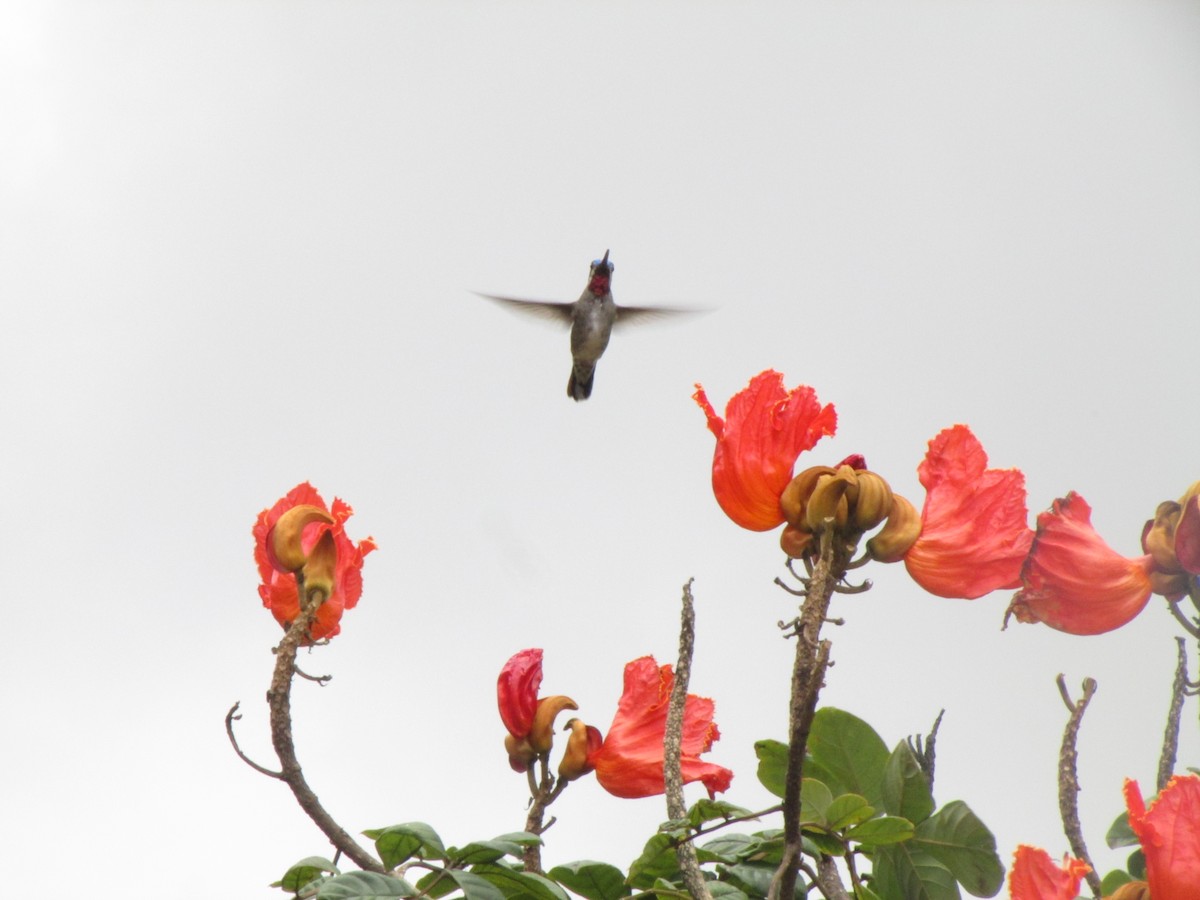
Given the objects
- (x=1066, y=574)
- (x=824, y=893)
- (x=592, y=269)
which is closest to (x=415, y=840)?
(x=824, y=893)

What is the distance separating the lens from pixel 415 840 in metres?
2.40

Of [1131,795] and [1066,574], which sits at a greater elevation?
[1066,574]

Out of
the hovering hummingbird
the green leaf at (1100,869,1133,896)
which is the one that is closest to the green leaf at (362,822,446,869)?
the green leaf at (1100,869,1133,896)

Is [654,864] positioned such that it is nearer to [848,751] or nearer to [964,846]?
[848,751]

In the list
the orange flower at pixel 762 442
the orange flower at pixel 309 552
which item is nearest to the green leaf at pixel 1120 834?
the orange flower at pixel 762 442

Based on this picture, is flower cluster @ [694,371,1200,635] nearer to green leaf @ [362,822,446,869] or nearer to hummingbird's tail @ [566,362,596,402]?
green leaf @ [362,822,446,869]

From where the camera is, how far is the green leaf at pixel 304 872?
239cm

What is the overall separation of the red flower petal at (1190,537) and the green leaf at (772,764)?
85 cm

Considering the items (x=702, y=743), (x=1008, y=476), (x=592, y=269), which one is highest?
(x=592, y=269)

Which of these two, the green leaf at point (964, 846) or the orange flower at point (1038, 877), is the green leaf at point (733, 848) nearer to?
the green leaf at point (964, 846)

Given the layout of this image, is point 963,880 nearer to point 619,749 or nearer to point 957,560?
point 957,560

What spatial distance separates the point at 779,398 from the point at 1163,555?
86cm

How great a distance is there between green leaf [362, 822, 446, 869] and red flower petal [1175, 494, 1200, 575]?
Answer: 1488 millimetres

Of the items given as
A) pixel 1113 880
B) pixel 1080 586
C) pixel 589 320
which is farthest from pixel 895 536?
pixel 589 320
